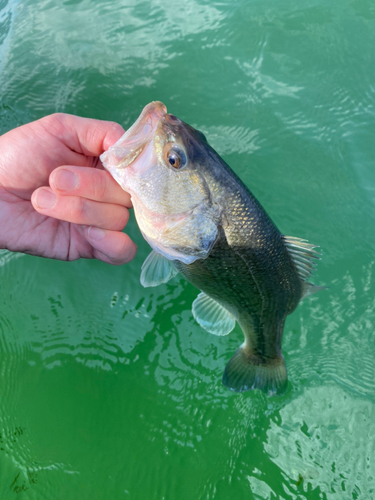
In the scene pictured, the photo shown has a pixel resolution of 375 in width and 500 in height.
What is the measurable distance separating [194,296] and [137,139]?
170cm

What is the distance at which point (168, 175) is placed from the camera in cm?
179

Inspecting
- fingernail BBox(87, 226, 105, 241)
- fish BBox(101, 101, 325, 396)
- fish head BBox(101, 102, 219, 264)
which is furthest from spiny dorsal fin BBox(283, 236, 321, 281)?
fingernail BBox(87, 226, 105, 241)

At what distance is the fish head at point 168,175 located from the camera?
1761mm

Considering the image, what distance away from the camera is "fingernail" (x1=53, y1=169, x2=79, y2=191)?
183 centimetres

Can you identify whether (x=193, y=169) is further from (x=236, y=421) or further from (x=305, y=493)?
(x=305, y=493)

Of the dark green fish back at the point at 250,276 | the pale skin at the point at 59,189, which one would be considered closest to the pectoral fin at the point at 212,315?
the dark green fish back at the point at 250,276

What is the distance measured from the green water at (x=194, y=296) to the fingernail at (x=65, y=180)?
4.30 ft

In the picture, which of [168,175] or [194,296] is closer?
[168,175]

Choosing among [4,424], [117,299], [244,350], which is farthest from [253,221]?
[4,424]

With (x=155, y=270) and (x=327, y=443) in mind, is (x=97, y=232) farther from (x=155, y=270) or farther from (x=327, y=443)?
(x=327, y=443)

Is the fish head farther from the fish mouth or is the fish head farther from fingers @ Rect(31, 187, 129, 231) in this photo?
fingers @ Rect(31, 187, 129, 231)

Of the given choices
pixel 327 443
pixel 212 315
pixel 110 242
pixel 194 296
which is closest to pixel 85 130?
pixel 110 242

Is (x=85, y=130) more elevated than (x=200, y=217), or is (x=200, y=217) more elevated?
(x=85, y=130)

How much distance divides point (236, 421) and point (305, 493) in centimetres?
71
